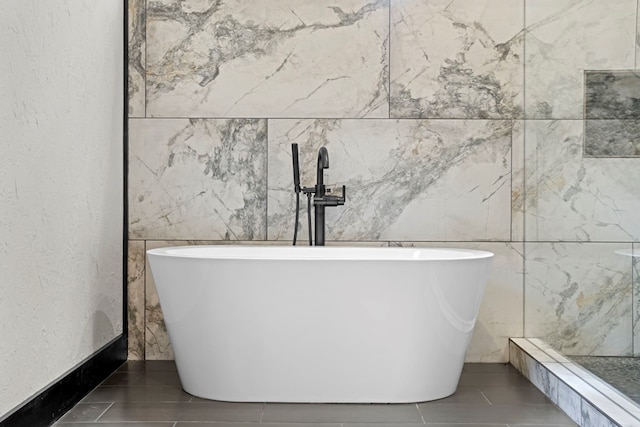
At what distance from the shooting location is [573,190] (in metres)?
2.18

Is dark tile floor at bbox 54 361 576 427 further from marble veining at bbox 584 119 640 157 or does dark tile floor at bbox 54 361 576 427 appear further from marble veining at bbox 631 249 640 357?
marble veining at bbox 584 119 640 157

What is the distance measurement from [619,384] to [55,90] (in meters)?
1.87

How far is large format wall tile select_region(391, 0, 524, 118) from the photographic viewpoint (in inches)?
110

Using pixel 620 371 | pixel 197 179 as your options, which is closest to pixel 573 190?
pixel 620 371

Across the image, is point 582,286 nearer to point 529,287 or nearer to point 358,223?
point 529,287

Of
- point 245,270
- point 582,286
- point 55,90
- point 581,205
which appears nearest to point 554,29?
point 581,205

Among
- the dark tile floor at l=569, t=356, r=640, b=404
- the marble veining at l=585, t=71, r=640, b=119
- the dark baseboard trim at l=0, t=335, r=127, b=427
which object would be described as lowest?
the dark baseboard trim at l=0, t=335, r=127, b=427

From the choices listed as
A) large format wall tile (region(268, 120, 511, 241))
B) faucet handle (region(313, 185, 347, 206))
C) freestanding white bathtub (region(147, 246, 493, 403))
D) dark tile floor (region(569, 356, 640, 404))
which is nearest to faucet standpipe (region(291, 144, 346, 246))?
faucet handle (region(313, 185, 347, 206))

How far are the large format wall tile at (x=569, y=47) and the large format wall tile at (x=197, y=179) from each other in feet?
3.72

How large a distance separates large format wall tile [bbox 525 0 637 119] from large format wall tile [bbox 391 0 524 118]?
0.29 feet

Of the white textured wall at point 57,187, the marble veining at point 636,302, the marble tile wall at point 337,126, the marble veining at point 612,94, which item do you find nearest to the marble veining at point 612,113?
the marble veining at point 612,94

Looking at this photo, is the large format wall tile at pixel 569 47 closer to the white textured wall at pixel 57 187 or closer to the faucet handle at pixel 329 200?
the faucet handle at pixel 329 200

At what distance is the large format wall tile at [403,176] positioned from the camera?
279 cm

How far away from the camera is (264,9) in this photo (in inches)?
111
